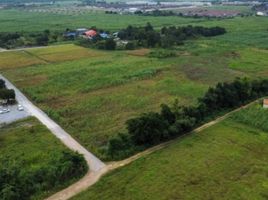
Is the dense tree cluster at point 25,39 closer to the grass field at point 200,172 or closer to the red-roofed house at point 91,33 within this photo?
the red-roofed house at point 91,33

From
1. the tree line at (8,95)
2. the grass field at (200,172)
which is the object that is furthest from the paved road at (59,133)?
the grass field at (200,172)

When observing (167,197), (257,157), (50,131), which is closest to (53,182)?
(167,197)

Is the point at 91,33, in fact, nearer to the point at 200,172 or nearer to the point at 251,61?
the point at 251,61

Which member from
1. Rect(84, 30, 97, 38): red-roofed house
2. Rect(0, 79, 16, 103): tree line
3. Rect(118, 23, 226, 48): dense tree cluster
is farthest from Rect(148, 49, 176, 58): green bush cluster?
Rect(0, 79, 16, 103): tree line

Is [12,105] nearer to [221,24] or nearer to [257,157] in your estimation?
[257,157]

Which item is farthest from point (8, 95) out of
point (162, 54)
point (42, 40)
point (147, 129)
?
point (42, 40)

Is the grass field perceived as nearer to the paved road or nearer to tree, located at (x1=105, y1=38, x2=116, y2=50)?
the paved road
